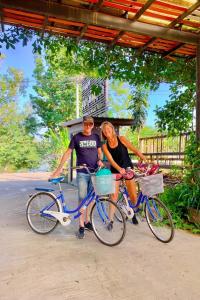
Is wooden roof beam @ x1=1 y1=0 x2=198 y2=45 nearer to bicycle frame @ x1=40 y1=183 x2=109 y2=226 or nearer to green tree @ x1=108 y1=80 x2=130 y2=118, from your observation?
bicycle frame @ x1=40 y1=183 x2=109 y2=226

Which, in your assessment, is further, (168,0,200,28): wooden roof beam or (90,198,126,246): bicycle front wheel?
(90,198,126,246): bicycle front wheel

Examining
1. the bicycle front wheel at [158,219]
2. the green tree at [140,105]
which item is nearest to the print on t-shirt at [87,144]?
the bicycle front wheel at [158,219]

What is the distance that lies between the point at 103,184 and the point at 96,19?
243 centimetres

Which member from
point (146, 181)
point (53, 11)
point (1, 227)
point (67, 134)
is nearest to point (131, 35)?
point (53, 11)

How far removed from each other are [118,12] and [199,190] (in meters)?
3.23

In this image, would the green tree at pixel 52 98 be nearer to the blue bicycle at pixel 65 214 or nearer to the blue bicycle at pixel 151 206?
the blue bicycle at pixel 65 214

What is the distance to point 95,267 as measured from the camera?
3.74 m

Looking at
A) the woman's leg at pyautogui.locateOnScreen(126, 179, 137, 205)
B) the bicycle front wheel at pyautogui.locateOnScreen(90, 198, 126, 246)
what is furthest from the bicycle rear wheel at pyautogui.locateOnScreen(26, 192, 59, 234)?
the woman's leg at pyautogui.locateOnScreen(126, 179, 137, 205)

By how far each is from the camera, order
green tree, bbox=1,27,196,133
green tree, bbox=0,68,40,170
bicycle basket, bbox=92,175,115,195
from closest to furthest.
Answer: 1. bicycle basket, bbox=92,175,115,195
2. green tree, bbox=1,27,196,133
3. green tree, bbox=0,68,40,170

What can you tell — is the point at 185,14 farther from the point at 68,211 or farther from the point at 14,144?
the point at 14,144

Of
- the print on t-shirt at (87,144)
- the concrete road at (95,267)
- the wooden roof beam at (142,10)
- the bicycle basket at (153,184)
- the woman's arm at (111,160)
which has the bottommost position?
the concrete road at (95,267)

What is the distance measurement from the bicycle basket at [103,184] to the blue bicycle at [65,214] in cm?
28

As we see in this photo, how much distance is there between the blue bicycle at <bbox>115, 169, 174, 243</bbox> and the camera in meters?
4.65

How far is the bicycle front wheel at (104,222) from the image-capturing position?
4628 mm
